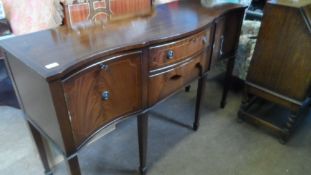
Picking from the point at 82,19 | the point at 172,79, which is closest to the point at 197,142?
the point at 172,79

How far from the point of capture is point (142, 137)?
1305mm

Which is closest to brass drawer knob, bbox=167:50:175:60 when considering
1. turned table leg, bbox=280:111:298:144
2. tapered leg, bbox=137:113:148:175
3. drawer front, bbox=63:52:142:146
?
drawer front, bbox=63:52:142:146

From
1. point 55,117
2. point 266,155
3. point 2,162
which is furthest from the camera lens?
point 266,155

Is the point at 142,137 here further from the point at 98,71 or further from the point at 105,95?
the point at 98,71

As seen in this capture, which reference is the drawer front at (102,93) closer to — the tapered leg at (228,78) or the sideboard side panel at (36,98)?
the sideboard side panel at (36,98)

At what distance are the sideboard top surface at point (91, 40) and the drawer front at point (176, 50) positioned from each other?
0.13ft

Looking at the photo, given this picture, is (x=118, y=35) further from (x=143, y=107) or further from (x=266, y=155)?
(x=266, y=155)

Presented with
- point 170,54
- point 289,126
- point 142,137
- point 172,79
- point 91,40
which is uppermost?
point 91,40

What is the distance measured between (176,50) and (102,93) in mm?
431

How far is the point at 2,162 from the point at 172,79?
1.19 metres

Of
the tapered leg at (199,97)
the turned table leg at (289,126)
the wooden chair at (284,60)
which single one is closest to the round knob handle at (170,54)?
the tapered leg at (199,97)

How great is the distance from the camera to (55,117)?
861mm

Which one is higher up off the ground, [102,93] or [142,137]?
[102,93]

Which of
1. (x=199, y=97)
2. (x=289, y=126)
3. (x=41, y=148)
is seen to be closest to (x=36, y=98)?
(x=41, y=148)
